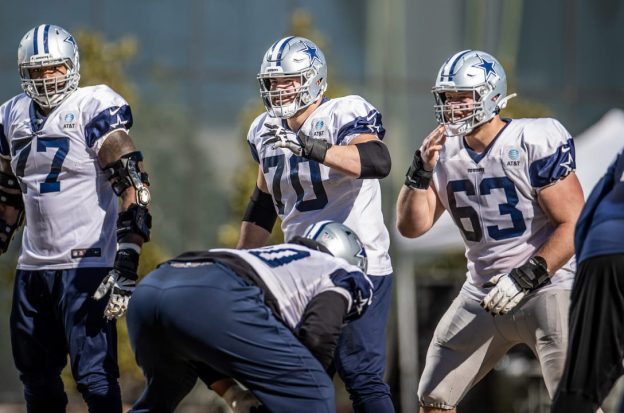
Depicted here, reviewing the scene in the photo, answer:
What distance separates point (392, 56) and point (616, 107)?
2810 millimetres

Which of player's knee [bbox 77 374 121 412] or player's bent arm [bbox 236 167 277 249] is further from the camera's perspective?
player's bent arm [bbox 236 167 277 249]

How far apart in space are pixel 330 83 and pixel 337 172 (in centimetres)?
649

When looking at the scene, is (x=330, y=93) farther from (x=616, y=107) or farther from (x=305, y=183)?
(x=305, y=183)

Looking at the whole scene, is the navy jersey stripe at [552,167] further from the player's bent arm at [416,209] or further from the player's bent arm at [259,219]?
the player's bent arm at [259,219]

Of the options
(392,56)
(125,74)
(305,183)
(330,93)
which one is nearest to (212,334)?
(305,183)

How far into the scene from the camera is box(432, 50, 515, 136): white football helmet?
570cm

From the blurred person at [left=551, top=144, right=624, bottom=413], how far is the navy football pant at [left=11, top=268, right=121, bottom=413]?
2.11 m

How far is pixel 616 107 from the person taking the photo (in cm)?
1470

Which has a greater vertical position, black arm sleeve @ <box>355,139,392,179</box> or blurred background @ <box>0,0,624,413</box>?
black arm sleeve @ <box>355,139,392,179</box>

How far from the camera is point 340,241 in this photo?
191 inches

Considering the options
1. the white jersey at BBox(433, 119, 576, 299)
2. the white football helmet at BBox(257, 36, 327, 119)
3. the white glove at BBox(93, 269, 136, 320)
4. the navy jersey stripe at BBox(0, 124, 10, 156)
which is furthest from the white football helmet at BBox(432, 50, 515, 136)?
the navy jersey stripe at BBox(0, 124, 10, 156)

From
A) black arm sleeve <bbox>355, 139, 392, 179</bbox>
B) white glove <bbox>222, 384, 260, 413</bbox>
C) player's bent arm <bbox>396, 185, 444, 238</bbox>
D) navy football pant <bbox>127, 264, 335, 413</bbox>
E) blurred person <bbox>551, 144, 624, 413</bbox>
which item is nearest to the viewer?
blurred person <bbox>551, 144, 624, 413</bbox>

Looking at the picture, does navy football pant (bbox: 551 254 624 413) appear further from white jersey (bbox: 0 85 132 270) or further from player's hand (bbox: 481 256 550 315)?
white jersey (bbox: 0 85 132 270)

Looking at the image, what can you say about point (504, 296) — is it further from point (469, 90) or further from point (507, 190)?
point (469, 90)
